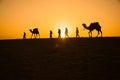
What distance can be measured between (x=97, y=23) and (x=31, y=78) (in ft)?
42.2

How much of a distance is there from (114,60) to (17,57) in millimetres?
7006

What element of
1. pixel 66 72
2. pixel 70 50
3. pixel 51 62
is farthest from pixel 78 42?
pixel 66 72

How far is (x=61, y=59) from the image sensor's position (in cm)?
2014

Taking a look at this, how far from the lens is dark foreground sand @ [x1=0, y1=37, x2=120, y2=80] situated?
56.9 ft

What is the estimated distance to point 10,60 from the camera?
69.7 feet

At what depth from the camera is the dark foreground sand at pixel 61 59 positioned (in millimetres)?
17344

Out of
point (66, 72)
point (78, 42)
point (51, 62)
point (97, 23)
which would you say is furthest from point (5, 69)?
point (97, 23)

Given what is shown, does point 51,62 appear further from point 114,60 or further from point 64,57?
point 114,60

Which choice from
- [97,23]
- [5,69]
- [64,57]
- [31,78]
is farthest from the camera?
[97,23]

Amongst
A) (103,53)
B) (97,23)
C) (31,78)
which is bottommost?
(31,78)

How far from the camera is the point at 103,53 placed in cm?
2067

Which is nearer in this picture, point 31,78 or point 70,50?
point 31,78

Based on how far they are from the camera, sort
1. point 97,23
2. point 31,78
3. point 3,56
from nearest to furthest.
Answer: point 31,78, point 3,56, point 97,23

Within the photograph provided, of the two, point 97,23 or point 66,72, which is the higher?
point 97,23
